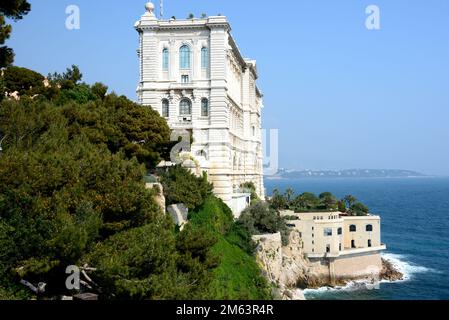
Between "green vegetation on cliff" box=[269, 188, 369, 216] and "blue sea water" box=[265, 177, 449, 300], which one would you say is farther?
"green vegetation on cliff" box=[269, 188, 369, 216]

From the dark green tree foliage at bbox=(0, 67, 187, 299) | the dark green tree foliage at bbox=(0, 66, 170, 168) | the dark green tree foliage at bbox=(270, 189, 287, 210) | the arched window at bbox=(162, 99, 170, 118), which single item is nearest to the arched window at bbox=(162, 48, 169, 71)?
the arched window at bbox=(162, 99, 170, 118)

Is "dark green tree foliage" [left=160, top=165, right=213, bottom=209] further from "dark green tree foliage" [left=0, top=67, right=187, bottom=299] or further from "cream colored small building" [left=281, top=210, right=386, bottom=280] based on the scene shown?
"cream colored small building" [left=281, top=210, right=386, bottom=280]

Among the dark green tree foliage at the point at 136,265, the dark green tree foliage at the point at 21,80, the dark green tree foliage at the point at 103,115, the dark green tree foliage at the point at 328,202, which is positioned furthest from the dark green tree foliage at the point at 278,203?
the dark green tree foliage at the point at 136,265

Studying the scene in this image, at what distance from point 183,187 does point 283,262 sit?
17.3 meters

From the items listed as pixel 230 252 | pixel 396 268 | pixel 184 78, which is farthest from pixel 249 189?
pixel 396 268

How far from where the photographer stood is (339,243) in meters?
55.0

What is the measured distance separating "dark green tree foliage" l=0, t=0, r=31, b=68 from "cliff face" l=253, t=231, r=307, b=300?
2437 centimetres

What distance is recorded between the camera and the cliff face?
42.2 metres

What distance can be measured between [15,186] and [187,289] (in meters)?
7.23

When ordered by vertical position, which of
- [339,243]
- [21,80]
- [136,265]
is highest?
[21,80]

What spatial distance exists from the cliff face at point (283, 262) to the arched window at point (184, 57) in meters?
15.3

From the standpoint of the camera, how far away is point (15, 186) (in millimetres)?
18797

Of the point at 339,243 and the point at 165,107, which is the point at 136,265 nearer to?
the point at 165,107
